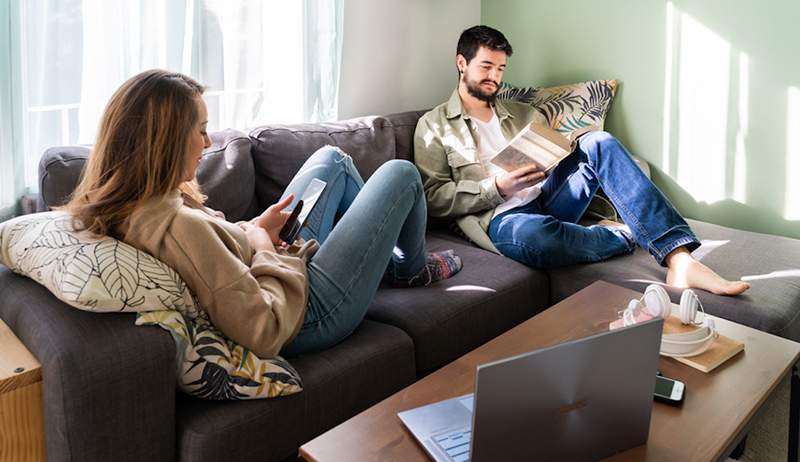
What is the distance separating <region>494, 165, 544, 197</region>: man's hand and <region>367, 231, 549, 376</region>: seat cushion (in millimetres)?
228

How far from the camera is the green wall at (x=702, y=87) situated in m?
2.71

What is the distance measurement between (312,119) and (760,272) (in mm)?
1585

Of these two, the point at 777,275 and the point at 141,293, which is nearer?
the point at 141,293

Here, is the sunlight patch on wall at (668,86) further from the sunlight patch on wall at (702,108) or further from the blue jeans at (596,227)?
the blue jeans at (596,227)

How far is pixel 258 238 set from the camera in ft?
5.81

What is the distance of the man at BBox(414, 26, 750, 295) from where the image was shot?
2.26 m

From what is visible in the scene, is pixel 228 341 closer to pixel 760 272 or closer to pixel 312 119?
pixel 312 119

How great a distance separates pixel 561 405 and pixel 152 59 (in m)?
Result: 1.68

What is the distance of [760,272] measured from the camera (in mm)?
2271

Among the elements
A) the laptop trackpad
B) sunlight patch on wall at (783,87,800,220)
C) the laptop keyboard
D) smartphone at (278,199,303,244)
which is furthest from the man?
the laptop keyboard

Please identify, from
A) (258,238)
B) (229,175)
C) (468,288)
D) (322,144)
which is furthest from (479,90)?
(258,238)

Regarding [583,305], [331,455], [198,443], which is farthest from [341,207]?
[331,455]

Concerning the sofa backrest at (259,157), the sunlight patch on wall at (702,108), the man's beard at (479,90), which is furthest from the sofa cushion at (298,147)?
the sunlight patch on wall at (702,108)

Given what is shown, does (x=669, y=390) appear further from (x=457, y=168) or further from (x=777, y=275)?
(x=457, y=168)
